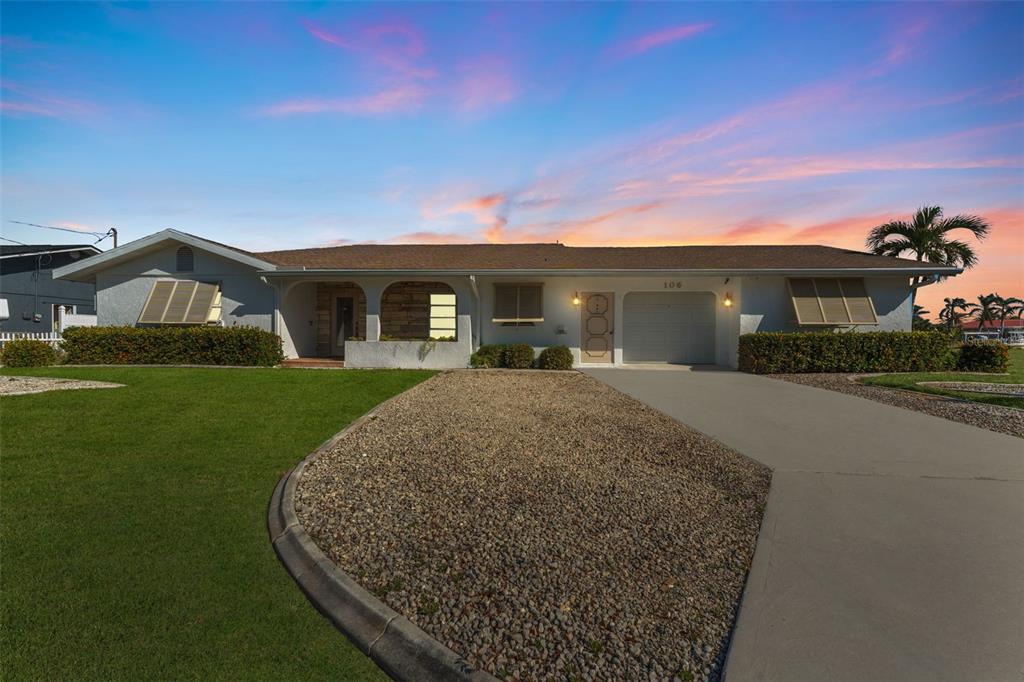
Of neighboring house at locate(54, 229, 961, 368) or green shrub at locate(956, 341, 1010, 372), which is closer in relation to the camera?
green shrub at locate(956, 341, 1010, 372)

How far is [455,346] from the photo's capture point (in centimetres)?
1309

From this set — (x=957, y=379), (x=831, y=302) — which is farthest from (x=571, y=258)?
(x=957, y=379)

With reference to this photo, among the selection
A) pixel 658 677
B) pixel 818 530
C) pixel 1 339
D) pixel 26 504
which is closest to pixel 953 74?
pixel 818 530

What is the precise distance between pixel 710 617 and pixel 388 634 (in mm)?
1565

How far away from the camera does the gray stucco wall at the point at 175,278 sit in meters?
13.8

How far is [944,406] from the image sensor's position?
749 centimetres

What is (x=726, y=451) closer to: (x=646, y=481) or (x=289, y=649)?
(x=646, y=481)

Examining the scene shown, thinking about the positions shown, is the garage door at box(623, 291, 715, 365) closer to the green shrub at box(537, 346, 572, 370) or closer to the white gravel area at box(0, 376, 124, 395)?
the green shrub at box(537, 346, 572, 370)

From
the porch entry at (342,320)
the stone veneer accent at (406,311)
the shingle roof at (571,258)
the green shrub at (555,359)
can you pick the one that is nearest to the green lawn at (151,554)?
the green shrub at (555,359)

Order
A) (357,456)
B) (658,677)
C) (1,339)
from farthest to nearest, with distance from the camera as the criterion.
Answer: (1,339) → (357,456) → (658,677)

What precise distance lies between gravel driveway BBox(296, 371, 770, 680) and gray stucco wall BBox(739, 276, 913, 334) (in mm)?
9043

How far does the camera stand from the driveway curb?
1.89 meters

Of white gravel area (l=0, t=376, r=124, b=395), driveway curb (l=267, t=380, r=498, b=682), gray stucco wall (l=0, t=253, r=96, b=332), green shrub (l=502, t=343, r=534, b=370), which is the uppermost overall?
gray stucco wall (l=0, t=253, r=96, b=332)

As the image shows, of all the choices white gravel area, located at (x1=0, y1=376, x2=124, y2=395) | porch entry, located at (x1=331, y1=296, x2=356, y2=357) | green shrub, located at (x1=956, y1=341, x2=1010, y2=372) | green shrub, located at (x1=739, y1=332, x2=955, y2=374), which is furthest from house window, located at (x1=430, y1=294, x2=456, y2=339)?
green shrub, located at (x1=956, y1=341, x2=1010, y2=372)
